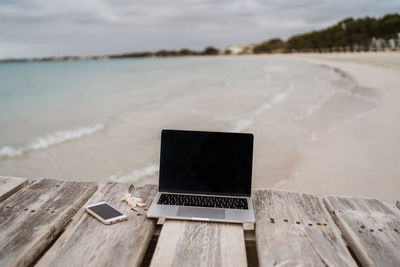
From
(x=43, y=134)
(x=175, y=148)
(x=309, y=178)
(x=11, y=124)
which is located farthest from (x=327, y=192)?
(x=11, y=124)

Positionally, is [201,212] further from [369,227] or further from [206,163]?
[369,227]

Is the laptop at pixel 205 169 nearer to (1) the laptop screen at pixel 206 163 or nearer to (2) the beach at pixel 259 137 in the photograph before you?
(1) the laptop screen at pixel 206 163

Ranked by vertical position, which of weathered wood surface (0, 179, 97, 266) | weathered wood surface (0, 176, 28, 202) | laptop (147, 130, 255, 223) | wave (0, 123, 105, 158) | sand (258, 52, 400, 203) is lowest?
wave (0, 123, 105, 158)

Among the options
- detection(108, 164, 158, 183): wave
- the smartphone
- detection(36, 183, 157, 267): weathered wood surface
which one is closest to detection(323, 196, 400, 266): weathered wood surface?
detection(36, 183, 157, 267): weathered wood surface

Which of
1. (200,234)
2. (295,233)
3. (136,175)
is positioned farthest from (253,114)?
(200,234)

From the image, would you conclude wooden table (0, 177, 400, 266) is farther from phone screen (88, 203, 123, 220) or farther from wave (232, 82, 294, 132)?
wave (232, 82, 294, 132)

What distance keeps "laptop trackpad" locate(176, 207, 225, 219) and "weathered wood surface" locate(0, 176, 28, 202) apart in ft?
4.15

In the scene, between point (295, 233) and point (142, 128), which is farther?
point (142, 128)

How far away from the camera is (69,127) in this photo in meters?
11.3

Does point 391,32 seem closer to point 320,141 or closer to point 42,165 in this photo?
point 320,141

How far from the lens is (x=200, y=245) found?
63.8 inches

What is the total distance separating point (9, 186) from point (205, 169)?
1467 millimetres

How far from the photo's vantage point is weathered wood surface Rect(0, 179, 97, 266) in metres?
1.56

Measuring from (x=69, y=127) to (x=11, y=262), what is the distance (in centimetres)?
1058
